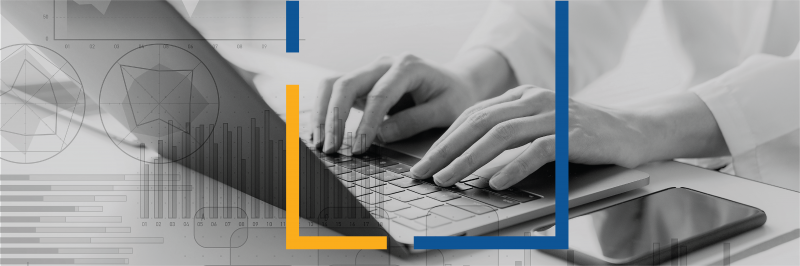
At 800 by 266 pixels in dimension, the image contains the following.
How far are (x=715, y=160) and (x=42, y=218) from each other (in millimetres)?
646

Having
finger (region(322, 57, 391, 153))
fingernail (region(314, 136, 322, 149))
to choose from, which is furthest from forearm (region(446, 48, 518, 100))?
fingernail (region(314, 136, 322, 149))

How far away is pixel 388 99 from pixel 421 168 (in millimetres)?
170

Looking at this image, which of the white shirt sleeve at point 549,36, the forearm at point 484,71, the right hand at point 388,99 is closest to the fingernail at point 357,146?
the right hand at point 388,99

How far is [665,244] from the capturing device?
35cm

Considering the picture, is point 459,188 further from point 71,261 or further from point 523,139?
point 71,261

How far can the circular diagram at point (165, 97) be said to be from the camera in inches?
18.6

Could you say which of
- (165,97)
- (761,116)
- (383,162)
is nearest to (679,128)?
(761,116)

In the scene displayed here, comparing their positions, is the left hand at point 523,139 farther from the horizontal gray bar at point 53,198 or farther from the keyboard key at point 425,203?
the horizontal gray bar at point 53,198

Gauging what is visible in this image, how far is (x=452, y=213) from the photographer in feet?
1.27

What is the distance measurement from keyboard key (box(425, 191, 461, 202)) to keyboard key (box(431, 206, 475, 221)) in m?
0.02

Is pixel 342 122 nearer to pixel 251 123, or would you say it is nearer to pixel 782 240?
pixel 251 123

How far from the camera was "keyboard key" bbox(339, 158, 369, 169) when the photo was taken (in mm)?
514

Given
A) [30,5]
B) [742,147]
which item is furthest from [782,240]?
[30,5]

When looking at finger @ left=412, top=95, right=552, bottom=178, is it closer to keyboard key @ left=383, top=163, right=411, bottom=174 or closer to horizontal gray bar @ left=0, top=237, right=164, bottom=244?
keyboard key @ left=383, top=163, right=411, bottom=174
